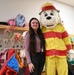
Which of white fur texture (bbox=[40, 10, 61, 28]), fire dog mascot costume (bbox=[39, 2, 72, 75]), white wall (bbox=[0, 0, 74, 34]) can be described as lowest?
fire dog mascot costume (bbox=[39, 2, 72, 75])

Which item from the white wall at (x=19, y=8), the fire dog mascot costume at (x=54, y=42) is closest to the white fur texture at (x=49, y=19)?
the fire dog mascot costume at (x=54, y=42)

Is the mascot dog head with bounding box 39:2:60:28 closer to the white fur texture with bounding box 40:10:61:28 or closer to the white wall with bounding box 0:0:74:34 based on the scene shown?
the white fur texture with bounding box 40:10:61:28

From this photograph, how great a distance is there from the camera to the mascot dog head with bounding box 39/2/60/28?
76.5 inches

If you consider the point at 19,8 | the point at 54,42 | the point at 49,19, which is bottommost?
the point at 54,42

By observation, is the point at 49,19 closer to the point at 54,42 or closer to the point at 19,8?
the point at 54,42

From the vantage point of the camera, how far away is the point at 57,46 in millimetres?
1875

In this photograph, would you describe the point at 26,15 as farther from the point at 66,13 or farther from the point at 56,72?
the point at 56,72

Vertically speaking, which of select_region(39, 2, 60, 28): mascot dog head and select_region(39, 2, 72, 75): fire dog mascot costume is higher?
select_region(39, 2, 60, 28): mascot dog head

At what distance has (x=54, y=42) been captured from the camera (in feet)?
6.15

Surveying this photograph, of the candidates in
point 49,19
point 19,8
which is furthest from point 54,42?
point 19,8

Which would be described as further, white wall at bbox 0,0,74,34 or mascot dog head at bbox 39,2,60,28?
white wall at bbox 0,0,74,34

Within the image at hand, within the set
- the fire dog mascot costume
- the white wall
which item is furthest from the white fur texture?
the white wall

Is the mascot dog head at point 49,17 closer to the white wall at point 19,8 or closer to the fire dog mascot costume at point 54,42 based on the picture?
the fire dog mascot costume at point 54,42

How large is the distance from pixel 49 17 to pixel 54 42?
1.08 feet
